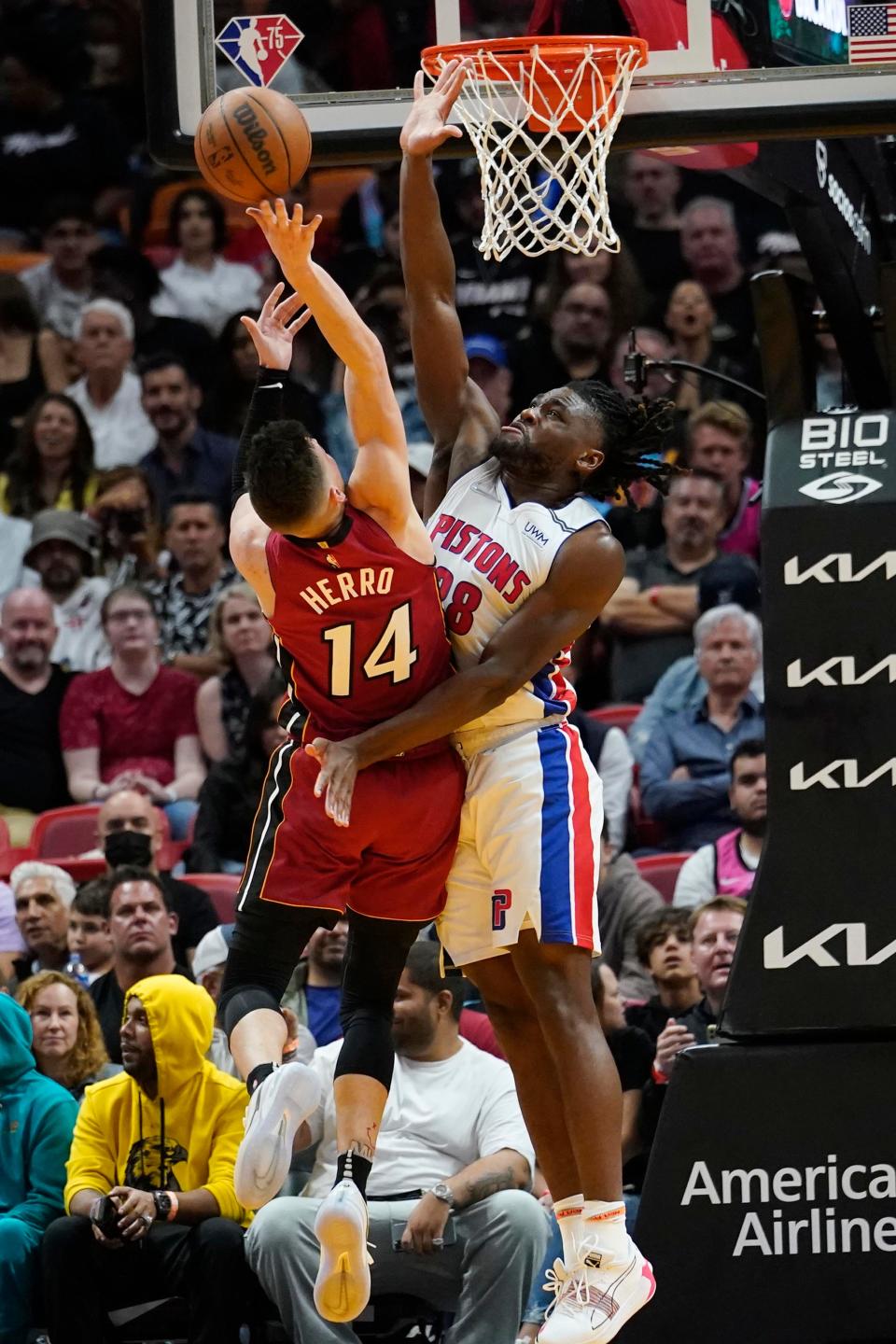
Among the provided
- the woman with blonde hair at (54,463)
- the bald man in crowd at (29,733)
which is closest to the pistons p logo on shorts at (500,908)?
the bald man in crowd at (29,733)

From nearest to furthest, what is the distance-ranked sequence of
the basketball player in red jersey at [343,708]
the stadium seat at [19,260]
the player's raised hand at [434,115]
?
the basketball player in red jersey at [343,708] → the player's raised hand at [434,115] → the stadium seat at [19,260]

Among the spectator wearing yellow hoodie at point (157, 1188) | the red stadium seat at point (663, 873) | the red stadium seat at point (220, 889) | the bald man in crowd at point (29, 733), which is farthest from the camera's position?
the bald man in crowd at point (29, 733)

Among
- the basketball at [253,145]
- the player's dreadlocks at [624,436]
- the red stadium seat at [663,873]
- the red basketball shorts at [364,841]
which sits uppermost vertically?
the basketball at [253,145]

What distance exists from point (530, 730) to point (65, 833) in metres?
4.88

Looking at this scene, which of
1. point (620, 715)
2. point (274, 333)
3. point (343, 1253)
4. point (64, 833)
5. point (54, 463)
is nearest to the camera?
point (343, 1253)

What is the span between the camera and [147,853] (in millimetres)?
9164

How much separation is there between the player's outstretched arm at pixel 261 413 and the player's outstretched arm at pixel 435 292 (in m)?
0.34

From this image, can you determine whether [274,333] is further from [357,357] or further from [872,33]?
[872,33]

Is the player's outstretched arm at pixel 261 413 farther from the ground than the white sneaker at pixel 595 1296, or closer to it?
farther from the ground

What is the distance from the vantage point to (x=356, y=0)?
275 inches

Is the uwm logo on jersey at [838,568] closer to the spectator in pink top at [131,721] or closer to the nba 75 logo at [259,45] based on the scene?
the nba 75 logo at [259,45]

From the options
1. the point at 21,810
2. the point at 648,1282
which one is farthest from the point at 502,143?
the point at 21,810

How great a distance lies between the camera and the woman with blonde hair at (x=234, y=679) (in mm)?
10297

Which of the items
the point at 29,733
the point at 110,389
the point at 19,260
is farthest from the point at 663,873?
the point at 19,260
